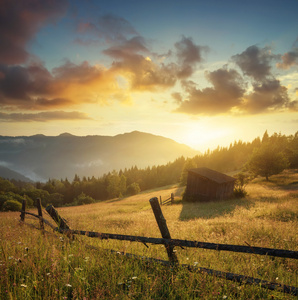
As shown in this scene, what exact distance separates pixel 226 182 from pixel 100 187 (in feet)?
267

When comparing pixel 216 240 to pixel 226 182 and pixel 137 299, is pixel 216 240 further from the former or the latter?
pixel 226 182

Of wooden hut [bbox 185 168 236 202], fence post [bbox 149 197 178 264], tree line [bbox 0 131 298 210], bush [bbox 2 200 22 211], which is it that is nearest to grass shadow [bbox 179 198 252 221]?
wooden hut [bbox 185 168 236 202]

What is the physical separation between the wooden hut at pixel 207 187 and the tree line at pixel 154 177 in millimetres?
16692

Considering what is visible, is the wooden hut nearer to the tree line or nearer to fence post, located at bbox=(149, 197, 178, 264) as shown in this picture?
the tree line

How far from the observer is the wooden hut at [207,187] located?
30.8m

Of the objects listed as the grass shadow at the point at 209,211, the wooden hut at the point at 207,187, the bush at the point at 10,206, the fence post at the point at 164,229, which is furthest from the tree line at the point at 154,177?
the fence post at the point at 164,229

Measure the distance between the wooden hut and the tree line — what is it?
657 inches

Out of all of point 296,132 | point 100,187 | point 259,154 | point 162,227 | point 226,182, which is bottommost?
point 100,187

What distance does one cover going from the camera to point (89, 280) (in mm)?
3373

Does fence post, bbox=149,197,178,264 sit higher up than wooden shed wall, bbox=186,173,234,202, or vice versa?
fence post, bbox=149,197,178,264

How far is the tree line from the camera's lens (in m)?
44.1

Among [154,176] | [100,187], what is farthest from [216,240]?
[154,176]

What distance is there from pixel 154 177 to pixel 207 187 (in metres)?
84.8

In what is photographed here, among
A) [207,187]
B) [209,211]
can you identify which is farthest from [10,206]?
[207,187]
